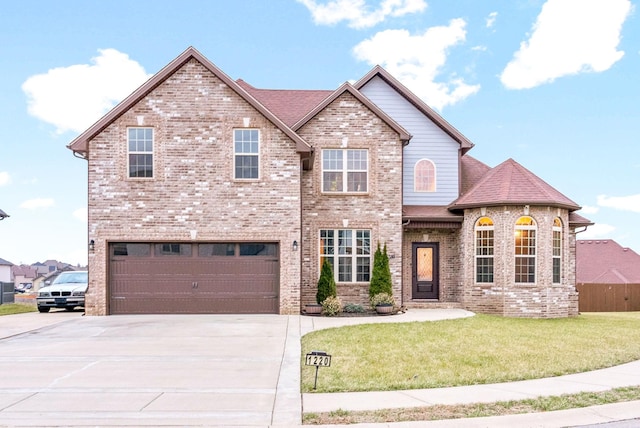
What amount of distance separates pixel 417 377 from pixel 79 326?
10.4 metres

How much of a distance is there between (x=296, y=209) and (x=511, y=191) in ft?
24.9

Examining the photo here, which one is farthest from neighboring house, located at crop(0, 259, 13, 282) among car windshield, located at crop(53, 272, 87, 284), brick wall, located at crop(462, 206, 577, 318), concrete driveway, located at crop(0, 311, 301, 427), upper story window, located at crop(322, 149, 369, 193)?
brick wall, located at crop(462, 206, 577, 318)

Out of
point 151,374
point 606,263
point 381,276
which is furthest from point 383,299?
point 606,263

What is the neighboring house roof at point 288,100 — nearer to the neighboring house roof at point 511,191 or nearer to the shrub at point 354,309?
the neighboring house roof at point 511,191

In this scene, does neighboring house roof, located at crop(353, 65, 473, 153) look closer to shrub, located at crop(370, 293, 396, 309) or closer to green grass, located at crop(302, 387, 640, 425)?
shrub, located at crop(370, 293, 396, 309)

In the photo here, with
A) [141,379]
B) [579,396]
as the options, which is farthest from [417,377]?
[141,379]

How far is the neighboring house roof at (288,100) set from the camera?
842 inches

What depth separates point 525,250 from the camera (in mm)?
18766

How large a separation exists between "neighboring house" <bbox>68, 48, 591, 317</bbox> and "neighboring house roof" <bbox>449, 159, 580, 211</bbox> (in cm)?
7

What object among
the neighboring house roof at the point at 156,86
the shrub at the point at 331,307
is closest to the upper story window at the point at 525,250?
the shrub at the point at 331,307

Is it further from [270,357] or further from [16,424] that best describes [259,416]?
[270,357]

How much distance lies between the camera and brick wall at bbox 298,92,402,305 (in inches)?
768

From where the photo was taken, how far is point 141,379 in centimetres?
848

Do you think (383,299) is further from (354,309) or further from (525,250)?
(525,250)
